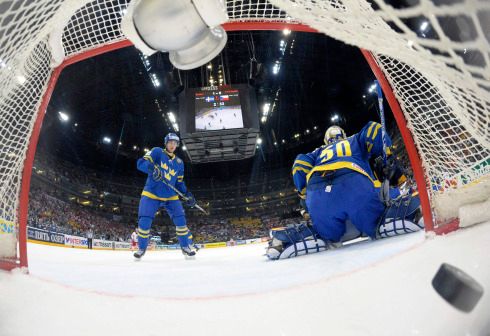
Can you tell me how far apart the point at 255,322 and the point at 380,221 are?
65.5 inches

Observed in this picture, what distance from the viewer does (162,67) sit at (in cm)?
722

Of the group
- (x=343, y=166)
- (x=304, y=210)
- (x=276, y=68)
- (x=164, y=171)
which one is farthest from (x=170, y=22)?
(x=276, y=68)

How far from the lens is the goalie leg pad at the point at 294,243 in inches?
82.7

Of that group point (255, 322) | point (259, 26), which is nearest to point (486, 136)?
point (255, 322)

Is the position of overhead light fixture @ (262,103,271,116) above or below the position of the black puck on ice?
above

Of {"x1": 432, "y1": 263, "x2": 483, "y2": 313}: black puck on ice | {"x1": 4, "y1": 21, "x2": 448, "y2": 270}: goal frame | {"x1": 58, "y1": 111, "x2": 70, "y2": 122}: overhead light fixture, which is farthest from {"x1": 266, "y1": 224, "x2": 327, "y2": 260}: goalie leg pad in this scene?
{"x1": 58, "y1": 111, "x2": 70, "y2": 122}: overhead light fixture

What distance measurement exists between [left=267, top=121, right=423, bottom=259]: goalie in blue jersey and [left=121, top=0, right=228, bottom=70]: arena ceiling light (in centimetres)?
150

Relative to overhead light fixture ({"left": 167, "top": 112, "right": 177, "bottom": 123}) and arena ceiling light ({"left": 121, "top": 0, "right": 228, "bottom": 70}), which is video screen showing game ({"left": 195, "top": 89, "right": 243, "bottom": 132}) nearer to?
arena ceiling light ({"left": 121, "top": 0, "right": 228, "bottom": 70})

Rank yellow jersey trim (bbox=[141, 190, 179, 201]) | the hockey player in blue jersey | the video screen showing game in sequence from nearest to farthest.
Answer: the hockey player in blue jersey
yellow jersey trim (bbox=[141, 190, 179, 201])
the video screen showing game

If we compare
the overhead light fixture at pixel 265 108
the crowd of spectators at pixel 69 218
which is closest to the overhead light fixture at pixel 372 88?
the overhead light fixture at pixel 265 108

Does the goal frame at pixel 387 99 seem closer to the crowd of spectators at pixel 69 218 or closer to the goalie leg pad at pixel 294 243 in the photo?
the goalie leg pad at pixel 294 243

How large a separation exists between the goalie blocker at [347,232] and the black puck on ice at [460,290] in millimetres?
1500

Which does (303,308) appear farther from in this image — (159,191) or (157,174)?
(159,191)

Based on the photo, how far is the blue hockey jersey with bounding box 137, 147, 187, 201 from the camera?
128 inches
